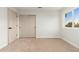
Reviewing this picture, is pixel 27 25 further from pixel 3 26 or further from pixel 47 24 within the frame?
pixel 3 26

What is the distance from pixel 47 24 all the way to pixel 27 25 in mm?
1588

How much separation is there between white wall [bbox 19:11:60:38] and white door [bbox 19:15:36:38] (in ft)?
1.23

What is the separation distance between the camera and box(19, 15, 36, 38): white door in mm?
9758

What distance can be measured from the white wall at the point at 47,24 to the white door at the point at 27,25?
1.23ft

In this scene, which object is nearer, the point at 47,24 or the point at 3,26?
the point at 3,26

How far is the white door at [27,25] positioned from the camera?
9758 mm

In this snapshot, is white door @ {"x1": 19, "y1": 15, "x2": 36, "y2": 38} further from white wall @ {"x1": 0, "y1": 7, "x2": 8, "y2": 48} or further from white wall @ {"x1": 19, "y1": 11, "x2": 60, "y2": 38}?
white wall @ {"x1": 0, "y1": 7, "x2": 8, "y2": 48}

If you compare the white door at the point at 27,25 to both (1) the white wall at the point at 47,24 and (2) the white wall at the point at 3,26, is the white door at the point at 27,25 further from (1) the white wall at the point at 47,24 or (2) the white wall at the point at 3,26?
(2) the white wall at the point at 3,26

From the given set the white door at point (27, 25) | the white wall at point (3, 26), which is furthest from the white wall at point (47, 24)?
the white wall at point (3, 26)

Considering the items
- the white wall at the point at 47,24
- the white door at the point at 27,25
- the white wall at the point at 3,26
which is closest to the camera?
the white wall at the point at 3,26

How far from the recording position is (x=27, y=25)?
9812mm

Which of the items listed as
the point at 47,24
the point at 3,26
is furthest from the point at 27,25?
the point at 3,26
